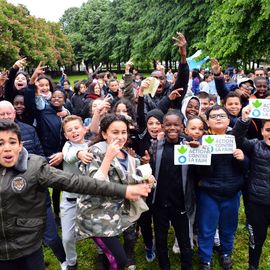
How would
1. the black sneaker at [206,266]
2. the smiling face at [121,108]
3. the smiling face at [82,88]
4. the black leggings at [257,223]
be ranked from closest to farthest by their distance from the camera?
the black leggings at [257,223]
the black sneaker at [206,266]
the smiling face at [121,108]
the smiling face at [82,88]

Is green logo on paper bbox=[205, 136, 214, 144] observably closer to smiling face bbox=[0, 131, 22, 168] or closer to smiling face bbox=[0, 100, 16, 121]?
smiling face bbox=[0, 131, 22, 168]

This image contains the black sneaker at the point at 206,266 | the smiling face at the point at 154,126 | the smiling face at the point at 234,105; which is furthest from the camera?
the smiling face at the point at 234,105

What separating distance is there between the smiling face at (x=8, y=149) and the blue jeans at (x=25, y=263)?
2.43ft

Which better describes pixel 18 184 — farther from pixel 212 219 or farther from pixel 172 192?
pixel 212 219

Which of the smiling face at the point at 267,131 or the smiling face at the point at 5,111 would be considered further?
the smiling face at the point at 5,111

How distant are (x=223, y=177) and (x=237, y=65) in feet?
39.3

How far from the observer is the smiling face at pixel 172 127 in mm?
Result: 3311

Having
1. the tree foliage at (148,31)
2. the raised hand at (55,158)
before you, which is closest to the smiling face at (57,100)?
the raised hand at (55,158)

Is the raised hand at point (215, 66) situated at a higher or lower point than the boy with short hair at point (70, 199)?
higher

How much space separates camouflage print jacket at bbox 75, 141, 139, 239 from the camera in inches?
107

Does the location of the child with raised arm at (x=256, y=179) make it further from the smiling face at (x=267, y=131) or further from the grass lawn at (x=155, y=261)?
the grass lawn at (x=155, y=261)

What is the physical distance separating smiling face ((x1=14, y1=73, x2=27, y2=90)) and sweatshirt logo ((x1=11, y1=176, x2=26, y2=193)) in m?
2.84

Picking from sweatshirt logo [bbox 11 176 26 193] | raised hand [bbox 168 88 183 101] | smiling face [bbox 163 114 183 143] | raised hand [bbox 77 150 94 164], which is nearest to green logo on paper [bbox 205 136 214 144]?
smiling face [bbox 163 114 183 143]

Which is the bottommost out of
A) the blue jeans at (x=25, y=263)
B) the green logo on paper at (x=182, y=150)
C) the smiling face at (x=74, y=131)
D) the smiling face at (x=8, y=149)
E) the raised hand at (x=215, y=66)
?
the blue jeans at (x=25, y=263)
